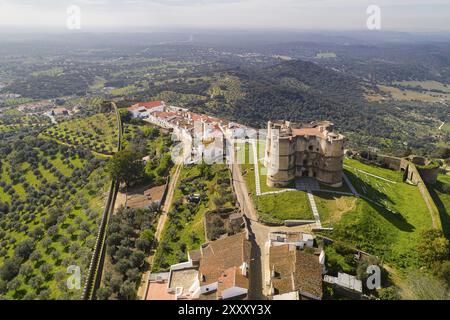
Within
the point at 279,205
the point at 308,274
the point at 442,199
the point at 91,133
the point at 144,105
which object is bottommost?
the point at 308,274

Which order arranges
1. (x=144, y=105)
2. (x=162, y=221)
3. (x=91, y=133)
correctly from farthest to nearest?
(x=144, y=105) → (x=91, y=133) → (x=162, y=221)

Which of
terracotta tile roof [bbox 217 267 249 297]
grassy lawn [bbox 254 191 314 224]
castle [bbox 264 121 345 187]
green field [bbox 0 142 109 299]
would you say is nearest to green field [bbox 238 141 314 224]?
grassy lawn [bbox 254 191 314 224]

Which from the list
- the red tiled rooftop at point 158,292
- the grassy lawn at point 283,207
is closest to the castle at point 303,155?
the grassy lawn at point 283,207

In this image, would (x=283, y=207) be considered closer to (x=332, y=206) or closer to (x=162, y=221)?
(x=332, y=206)

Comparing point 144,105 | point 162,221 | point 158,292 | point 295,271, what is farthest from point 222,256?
point 144,105

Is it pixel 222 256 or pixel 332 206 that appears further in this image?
pixel 332 206

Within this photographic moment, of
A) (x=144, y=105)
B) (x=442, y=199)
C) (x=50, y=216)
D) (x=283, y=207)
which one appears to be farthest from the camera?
A: (x=144, y=105)

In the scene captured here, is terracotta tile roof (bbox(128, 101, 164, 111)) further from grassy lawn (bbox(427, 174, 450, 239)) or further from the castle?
grassy lawn (bbox(427, 174, 450, 239))

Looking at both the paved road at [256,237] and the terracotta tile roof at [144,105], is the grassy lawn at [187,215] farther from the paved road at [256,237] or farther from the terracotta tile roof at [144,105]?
the terracotta tile roof at [144,105]

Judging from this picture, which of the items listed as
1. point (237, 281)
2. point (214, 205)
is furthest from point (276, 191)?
point (237, 281)
